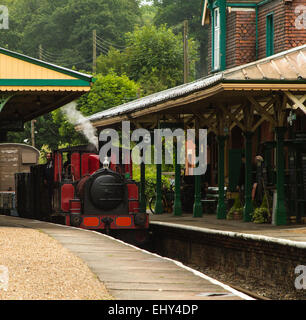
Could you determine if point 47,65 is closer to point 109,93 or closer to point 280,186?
point 280,186

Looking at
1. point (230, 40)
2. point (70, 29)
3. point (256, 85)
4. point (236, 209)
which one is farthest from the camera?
point (70, 29)

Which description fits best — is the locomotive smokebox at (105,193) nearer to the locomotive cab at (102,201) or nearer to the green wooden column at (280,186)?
the locomotive cab at (102,201)

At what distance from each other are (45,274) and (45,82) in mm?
10006

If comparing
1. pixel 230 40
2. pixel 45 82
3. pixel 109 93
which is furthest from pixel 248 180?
pixel 109 93

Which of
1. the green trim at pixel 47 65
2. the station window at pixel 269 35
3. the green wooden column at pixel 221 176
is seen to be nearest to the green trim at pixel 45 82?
the green trim at pixel 47 65

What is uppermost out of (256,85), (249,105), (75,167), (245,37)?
(245,37)

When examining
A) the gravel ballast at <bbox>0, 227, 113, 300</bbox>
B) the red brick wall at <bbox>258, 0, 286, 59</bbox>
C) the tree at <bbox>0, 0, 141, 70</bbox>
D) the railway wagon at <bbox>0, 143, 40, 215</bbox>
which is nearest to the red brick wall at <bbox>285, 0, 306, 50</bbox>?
the red brick wall at <bbox>258, 0, 286, 59</bbox>

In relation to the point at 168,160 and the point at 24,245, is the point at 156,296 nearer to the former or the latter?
the point at 24,245

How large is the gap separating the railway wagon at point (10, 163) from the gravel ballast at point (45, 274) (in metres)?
17.1

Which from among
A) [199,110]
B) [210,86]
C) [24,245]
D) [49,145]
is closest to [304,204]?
[210,86]

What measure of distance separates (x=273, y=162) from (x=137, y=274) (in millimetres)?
12581

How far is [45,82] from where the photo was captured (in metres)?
19.1

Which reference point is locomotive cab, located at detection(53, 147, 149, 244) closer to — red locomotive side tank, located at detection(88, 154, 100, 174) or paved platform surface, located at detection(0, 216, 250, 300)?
red locomotive side tank, located at detection(88, 154, 100, 174)

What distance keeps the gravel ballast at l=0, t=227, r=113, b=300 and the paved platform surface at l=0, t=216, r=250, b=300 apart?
189 mm
